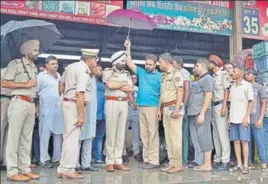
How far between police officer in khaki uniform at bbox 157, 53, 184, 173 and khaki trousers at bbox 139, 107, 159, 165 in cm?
13

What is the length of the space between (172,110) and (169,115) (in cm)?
8

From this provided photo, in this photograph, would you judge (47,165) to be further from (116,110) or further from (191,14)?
(191,14)

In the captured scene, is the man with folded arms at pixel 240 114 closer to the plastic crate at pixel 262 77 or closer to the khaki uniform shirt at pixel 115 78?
the plastic crate at pixel 262 77

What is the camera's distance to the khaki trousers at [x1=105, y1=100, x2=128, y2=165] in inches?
191

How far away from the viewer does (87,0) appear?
6867 mm

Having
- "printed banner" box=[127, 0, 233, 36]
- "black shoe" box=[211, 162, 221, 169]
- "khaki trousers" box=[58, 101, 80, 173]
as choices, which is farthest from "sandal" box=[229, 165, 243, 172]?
"printed banner" box=[127, 0, 233, 36]

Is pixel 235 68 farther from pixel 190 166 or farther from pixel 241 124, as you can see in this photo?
pixel 190 166

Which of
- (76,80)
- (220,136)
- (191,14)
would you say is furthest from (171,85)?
(191,14)

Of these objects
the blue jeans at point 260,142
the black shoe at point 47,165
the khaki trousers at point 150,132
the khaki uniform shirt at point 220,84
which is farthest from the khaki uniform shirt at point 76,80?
the blue jeans at point 260,142

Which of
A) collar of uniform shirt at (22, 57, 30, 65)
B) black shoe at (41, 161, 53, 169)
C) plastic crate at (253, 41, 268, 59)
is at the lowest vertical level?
black shoe at (41, 161, 53, 169)

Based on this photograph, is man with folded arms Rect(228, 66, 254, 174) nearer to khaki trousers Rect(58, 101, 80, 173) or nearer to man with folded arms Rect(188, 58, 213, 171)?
man with folded arms Rect(188, 58, 213, 171)

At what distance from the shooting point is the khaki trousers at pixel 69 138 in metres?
4.25

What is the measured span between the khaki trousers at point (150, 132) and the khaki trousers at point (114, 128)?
1.24 ft

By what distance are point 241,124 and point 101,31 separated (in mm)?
4619
